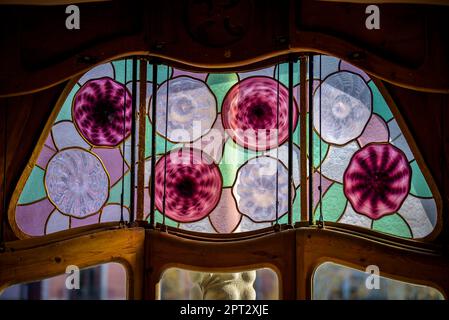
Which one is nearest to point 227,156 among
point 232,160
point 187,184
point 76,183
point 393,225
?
point 232,160

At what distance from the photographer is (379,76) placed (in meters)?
4.04

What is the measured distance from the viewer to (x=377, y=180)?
4102 mm

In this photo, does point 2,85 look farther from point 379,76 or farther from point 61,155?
point 379,76

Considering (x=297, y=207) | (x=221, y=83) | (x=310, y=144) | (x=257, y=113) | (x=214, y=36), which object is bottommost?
(x=297, y=207)

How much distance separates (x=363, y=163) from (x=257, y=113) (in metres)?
0.64

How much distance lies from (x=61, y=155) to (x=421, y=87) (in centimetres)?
199

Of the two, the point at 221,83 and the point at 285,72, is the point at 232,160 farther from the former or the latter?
the point at 285,72

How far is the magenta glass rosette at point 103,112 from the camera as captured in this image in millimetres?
4238

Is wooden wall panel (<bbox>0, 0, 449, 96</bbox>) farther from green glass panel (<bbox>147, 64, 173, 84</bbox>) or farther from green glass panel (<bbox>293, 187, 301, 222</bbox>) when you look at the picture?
green glass panel (<bbox>293, 187, 301, 222</bbox>)

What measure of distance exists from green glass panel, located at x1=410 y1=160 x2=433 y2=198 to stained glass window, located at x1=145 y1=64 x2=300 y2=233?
0.62 m

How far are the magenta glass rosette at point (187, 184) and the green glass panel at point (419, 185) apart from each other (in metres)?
1.04

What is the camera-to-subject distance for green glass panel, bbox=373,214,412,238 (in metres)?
4.04

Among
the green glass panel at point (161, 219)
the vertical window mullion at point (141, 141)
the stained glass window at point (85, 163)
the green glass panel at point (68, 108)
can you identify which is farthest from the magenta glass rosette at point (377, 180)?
the green glass panel at point (68, 108)

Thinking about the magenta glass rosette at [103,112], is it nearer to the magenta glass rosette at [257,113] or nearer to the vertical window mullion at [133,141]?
the vertical window mullion at [133,141]
